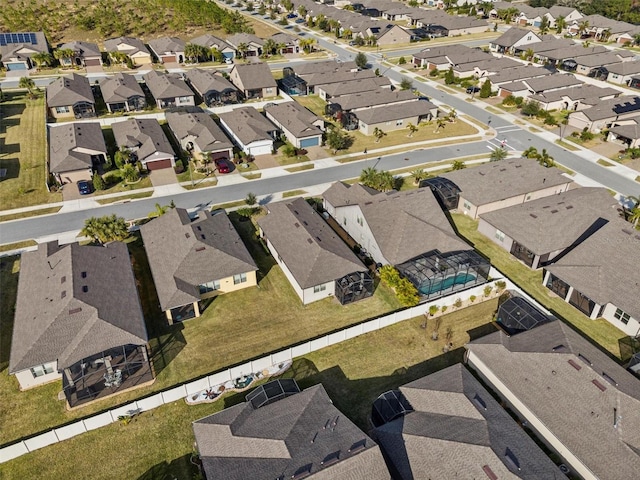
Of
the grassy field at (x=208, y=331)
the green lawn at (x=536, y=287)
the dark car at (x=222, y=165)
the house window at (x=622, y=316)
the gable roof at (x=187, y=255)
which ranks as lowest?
the green lawn at (x=536, y=287)

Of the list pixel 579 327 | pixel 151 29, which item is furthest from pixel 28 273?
pixel 151 29

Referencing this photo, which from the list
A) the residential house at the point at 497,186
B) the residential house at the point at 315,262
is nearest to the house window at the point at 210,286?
the residential house at the point at 315,262

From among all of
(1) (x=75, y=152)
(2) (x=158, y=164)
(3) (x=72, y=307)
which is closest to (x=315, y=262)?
(3) (x=72, y=307)

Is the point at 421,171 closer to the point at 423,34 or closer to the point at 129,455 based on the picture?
the point at 129,455

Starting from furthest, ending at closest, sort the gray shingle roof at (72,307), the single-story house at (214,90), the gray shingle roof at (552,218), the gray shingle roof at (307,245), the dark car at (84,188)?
the single-story house at (214,90)
the dark car at (84,188)
the gray shingle roof at (552,218)
the gray shingle roof at (307,245)
the gray shingle roof at (72,307)

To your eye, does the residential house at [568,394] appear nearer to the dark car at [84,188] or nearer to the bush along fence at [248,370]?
the bush along fence at [248,370]
